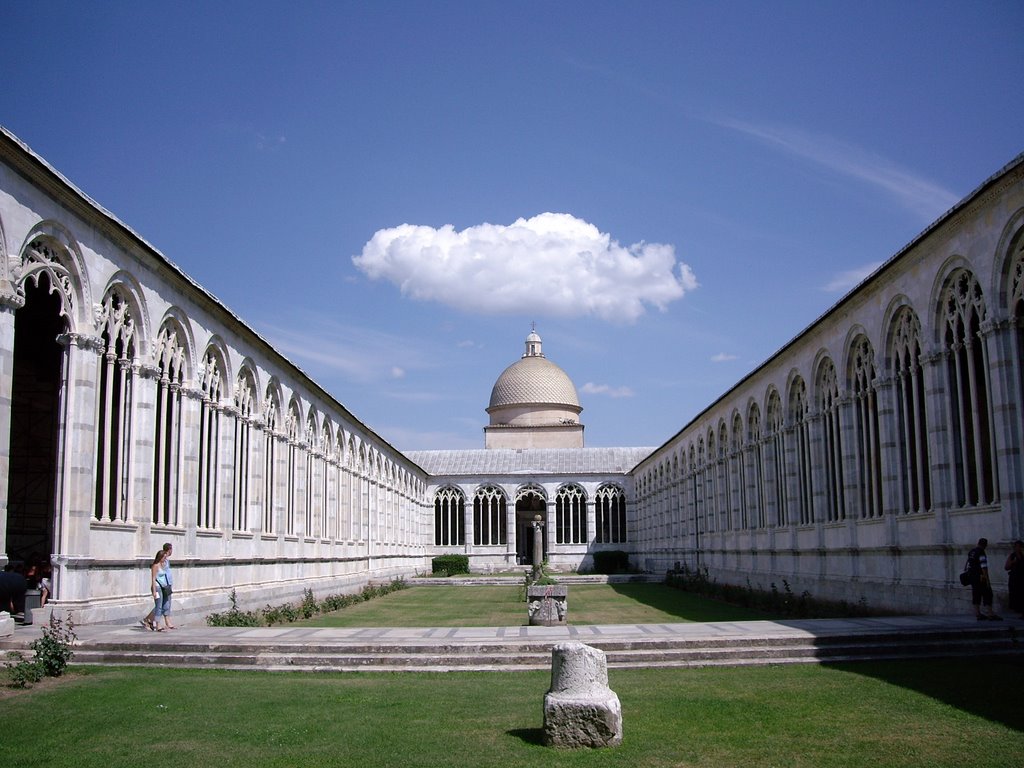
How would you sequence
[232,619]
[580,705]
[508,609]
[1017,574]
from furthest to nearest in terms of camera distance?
[508,609], [232,619], [1017,574], [580,705]

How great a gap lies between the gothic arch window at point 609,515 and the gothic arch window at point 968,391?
4582cm

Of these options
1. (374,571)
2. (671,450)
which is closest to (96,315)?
(374,571)

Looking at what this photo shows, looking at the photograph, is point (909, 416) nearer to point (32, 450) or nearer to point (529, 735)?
point (529, 735)

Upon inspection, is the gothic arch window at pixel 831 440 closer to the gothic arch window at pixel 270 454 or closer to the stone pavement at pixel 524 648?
the stone pavement at pixel 524 648

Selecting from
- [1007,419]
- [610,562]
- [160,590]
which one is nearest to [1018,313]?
[1007,419]

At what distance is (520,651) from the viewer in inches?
594

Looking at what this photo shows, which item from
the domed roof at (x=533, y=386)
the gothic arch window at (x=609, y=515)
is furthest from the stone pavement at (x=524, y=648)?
the domed roof at (x=533, y=386)

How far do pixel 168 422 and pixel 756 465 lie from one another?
67.0ft

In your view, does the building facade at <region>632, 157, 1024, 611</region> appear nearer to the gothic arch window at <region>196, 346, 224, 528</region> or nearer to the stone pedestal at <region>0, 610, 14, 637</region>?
the gothic arch window at <region>196, 346, 224, 528</region>

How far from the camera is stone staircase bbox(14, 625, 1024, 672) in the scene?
48.7 feet

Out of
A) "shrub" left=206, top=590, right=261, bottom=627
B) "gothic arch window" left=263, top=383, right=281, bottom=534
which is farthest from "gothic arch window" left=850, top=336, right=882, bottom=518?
"gothic arch window" left=263, top=383, right=281, bottom=534

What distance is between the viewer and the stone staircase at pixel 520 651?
48.7 ft

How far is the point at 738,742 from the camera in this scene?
9.73m

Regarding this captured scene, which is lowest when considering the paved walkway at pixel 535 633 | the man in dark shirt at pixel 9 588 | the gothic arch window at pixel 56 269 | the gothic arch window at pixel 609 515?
the paved walkway at pixel 535 633
